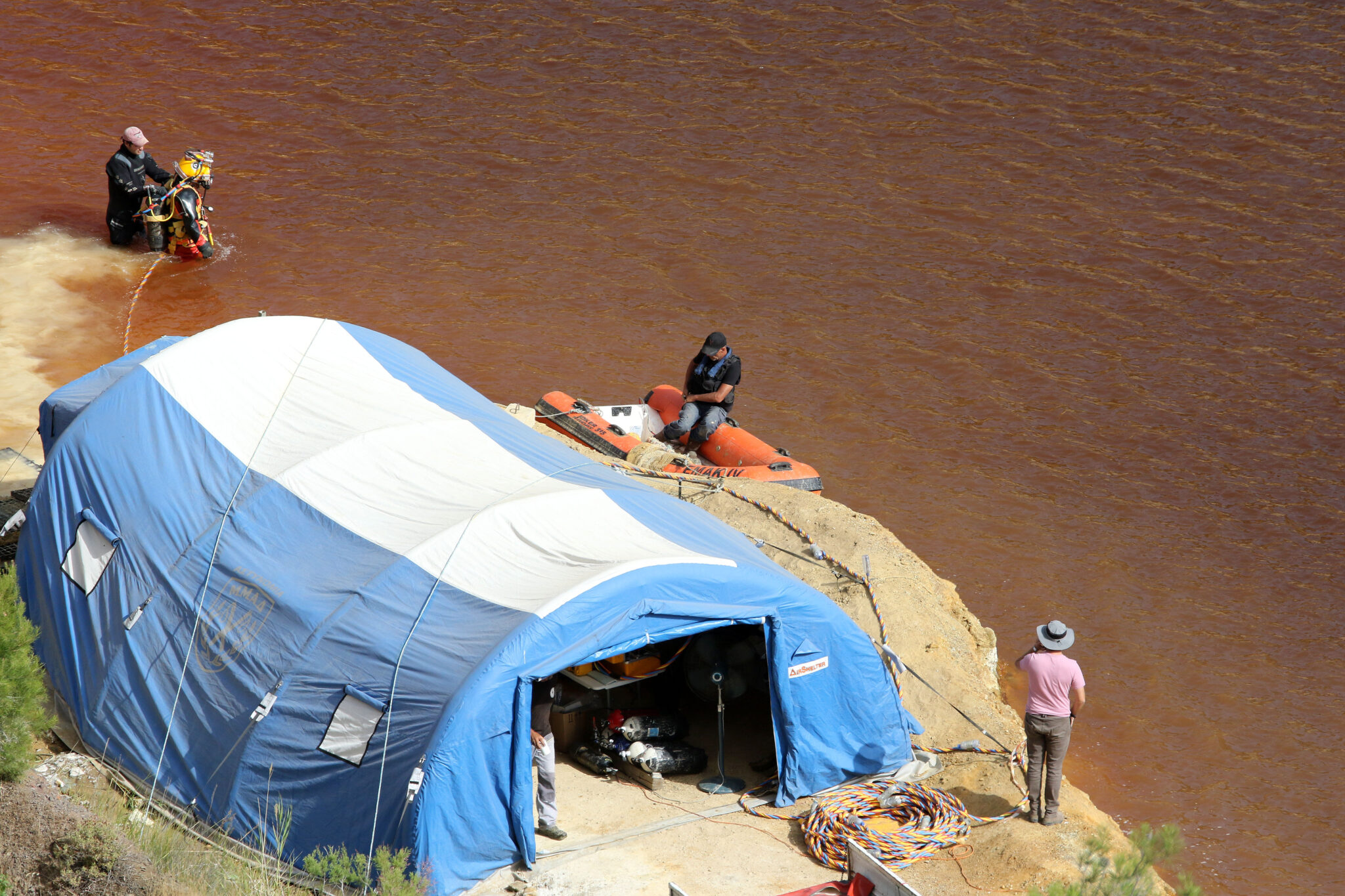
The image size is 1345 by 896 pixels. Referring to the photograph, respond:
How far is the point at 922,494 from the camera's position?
13.9 m

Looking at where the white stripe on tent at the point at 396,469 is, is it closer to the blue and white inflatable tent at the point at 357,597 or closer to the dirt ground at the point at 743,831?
the blue and white inflatable tent at the point at 357,597

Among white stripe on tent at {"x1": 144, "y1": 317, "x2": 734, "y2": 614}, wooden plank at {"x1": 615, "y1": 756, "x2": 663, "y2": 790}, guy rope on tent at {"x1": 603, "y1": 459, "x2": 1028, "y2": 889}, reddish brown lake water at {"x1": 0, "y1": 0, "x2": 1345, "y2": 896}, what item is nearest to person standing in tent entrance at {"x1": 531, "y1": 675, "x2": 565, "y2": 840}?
white stripe on tent at {"x1": 144, "y1": 317, "x2": 734, "y2": 614}

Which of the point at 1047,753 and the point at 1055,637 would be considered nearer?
the point at 1055,637

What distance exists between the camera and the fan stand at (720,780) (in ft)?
26.3

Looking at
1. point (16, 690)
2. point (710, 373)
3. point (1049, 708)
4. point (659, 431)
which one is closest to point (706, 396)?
point (710, 373)

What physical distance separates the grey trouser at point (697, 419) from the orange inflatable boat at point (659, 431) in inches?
3.2

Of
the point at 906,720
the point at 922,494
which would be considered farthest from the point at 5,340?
the point at 906,720

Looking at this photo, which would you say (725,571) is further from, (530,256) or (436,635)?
(530,256)

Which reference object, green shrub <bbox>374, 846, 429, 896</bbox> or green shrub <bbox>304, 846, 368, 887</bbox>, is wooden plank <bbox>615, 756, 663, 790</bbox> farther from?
green shrub <bbox>304, 846, 368, 887</bbox>

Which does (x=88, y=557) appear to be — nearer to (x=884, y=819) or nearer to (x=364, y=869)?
(x=364, y=869)

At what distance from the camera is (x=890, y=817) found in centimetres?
774

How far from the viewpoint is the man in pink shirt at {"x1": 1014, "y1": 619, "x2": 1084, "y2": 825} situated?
25.2 ft

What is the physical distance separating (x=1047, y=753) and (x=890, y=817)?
1.08m

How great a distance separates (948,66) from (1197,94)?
179 inches
